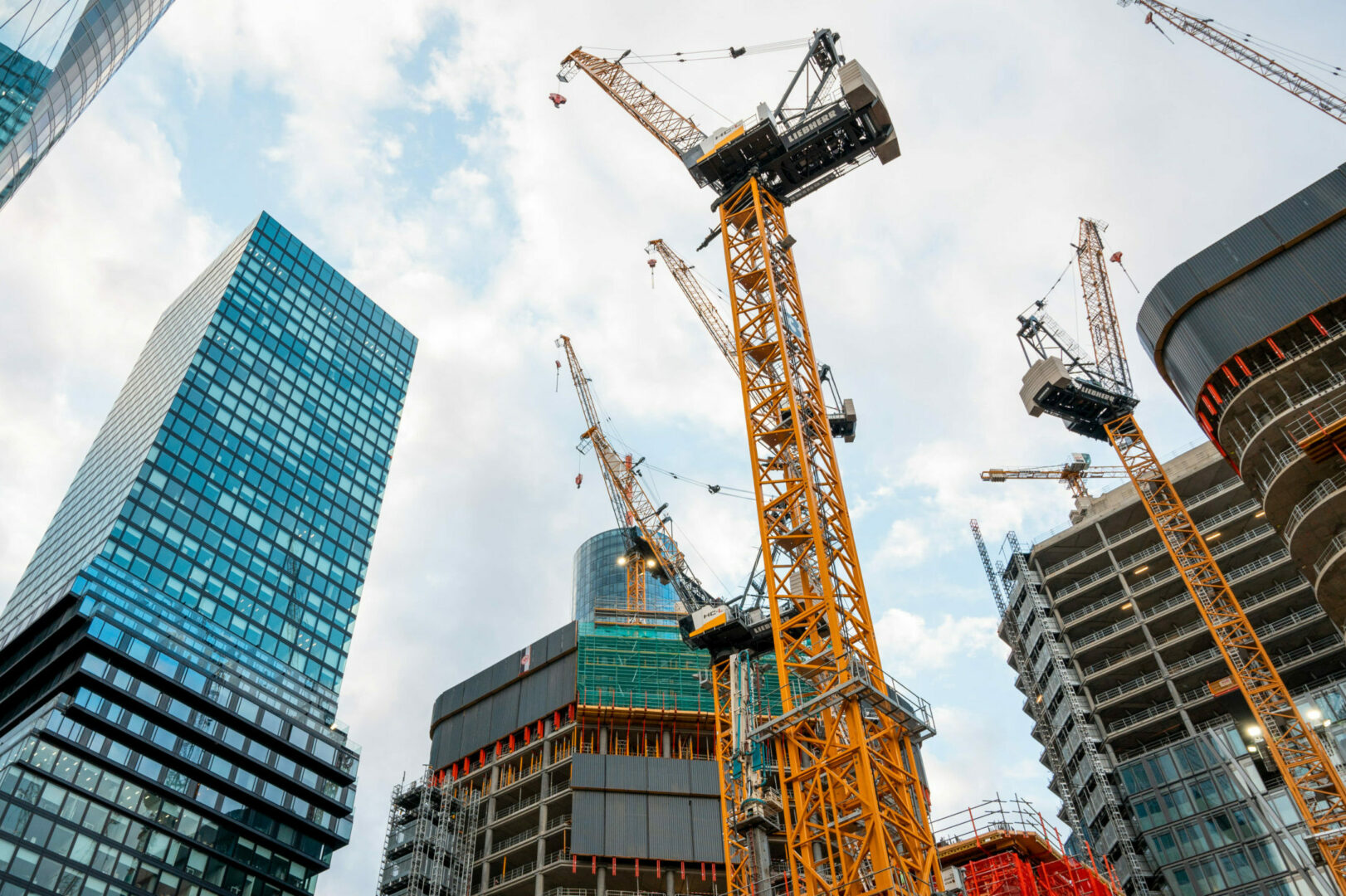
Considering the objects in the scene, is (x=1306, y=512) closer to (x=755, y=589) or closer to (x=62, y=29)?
(x=755, y=589)

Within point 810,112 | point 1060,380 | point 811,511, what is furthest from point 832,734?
point 1060,380

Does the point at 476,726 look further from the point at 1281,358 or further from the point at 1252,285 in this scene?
the point at 1252,285

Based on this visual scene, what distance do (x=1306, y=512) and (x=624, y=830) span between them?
44092 millimetres

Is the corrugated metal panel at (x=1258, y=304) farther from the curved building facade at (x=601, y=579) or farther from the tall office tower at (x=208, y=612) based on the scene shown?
the curved building facade at (x=601, y=579)

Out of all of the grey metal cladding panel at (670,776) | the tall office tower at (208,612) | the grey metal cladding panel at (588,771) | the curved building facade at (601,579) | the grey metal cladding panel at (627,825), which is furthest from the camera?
the curved building facade at (601,579)

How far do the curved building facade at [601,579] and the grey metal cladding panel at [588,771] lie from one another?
81.9 m

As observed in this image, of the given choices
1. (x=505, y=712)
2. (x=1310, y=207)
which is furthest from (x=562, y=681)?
(x=1310, y=207)

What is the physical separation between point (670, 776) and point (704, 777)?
7.86ft

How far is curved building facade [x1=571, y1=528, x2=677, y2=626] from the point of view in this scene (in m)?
157

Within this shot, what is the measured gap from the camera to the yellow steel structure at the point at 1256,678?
5381 cm

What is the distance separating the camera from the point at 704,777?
2771 inches

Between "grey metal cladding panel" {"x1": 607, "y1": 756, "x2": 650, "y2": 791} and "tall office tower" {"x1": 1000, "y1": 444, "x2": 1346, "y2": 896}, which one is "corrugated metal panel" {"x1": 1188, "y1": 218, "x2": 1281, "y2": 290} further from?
"grey metal cladding panel" {"x1": 607, "y1": 756, "x2": 650, "y2": 791}

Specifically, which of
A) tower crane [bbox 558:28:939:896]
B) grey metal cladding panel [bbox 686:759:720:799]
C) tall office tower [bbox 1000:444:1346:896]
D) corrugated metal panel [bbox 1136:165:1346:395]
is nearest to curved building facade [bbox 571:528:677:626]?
tall office tower [bbox 1000:444:1346:896]

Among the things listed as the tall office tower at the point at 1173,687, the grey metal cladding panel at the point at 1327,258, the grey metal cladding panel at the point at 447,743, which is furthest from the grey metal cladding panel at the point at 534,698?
the grey metal cladding panel at the point at 1327,258
